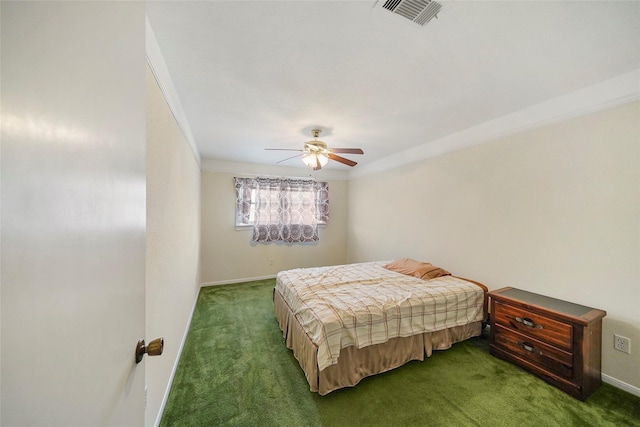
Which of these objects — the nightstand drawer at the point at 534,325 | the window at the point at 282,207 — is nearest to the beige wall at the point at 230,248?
the window at the point at 282,207

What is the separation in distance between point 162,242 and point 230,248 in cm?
292

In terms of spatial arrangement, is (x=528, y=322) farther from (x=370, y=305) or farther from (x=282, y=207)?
(x=282, y=207)

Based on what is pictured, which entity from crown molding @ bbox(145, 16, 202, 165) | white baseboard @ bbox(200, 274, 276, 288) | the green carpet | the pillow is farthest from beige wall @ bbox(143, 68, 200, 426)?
the pillow

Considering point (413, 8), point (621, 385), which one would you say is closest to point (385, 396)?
point (621, 385)

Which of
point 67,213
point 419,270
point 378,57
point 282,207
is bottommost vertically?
point 419,270

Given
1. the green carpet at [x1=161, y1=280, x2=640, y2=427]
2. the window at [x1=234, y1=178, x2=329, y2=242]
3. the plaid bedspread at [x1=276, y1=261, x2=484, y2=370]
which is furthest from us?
the window at [x1=234, y1=178, x2=329, y2=242]

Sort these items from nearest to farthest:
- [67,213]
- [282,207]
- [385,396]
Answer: [67,213] → [385,396] → [282,207]

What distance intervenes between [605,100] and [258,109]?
2.97 meters

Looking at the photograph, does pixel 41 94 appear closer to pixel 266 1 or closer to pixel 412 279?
pixel 266 1

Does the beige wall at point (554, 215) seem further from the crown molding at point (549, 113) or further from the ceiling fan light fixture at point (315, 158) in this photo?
the ceiling fan light fixture at point (315, 158)

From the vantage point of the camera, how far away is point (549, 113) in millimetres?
2174

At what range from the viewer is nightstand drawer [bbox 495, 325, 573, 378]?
5.84ft

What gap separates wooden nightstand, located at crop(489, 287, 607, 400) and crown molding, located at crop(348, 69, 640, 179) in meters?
1.67

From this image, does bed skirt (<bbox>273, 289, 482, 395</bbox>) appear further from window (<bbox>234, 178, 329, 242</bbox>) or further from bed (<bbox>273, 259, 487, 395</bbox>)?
window (<bbox>234, 178, 329, 242</bbox>)
